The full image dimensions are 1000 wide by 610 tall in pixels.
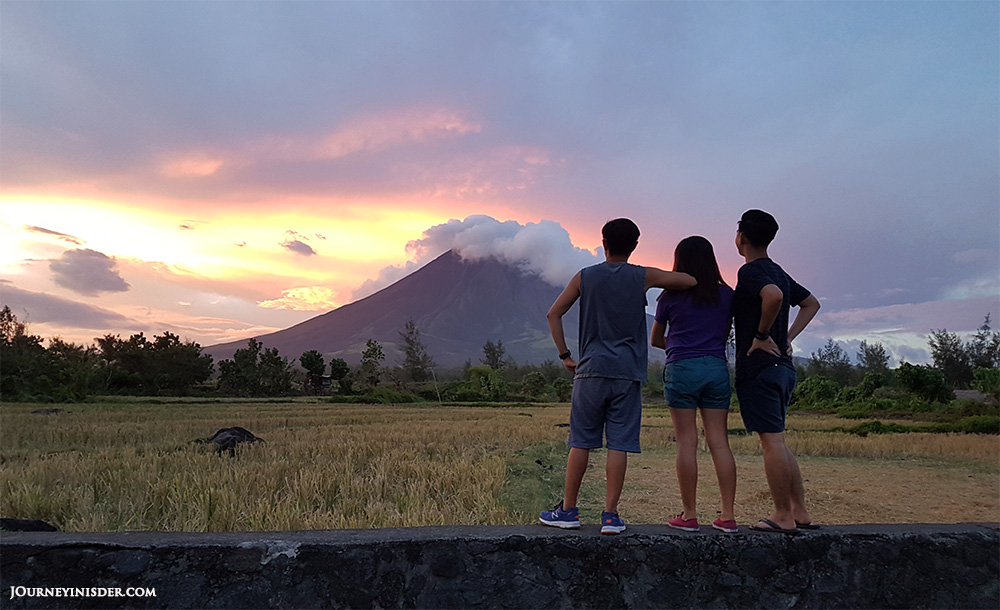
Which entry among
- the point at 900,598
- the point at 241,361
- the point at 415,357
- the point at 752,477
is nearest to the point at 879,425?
the point at 752,477

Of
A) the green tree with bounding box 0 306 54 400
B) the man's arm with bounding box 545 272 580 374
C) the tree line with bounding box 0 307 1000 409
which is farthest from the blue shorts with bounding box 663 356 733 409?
the green tree with bounding box 0 306 54 400

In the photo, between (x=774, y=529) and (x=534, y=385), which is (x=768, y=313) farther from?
(x=534, y=385)

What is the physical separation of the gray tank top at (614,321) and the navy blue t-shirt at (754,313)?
0.58m

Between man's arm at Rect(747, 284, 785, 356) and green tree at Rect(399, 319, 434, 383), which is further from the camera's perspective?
green tree at Rect(399, 319, 434, 383)

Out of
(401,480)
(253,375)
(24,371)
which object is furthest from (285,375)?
(401,480)

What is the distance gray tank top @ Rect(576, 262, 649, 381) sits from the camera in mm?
3057

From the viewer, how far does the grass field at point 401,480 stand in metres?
5.00

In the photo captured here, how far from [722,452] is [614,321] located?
3.07 feet

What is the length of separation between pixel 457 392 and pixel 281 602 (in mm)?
39541

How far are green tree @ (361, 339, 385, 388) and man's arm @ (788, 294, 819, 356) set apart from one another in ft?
142

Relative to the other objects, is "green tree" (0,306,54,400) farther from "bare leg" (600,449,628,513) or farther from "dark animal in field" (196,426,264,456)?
"bare leg" (600,449,628,513)

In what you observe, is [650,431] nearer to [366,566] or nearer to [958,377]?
[366,566]

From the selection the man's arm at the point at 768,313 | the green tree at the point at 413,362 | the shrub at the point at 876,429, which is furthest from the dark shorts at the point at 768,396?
the green tree at the point at 413,362

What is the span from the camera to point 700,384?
308 centimetres
